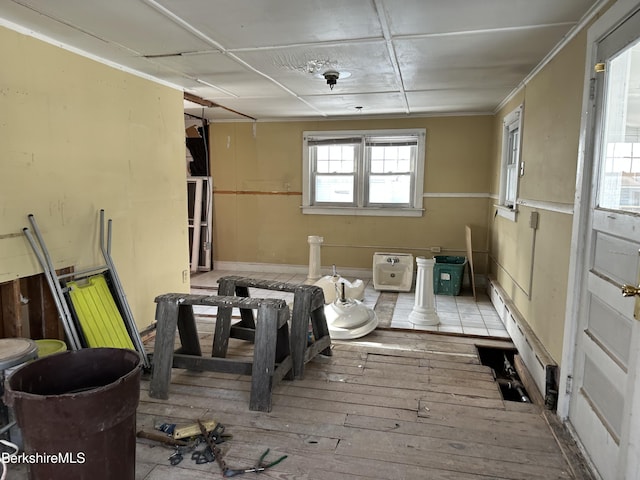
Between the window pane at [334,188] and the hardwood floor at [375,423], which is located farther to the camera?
the window pane at [334,188]

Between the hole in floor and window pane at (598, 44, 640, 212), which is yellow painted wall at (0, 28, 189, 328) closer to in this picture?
the hole in floor

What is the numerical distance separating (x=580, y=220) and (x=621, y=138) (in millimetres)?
464

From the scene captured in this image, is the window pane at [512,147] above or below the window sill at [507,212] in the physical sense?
above

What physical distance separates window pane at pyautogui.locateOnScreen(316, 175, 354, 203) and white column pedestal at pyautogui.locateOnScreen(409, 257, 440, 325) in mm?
2277

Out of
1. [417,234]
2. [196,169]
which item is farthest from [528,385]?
[196,169]

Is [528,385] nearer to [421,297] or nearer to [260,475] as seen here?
[421,297]

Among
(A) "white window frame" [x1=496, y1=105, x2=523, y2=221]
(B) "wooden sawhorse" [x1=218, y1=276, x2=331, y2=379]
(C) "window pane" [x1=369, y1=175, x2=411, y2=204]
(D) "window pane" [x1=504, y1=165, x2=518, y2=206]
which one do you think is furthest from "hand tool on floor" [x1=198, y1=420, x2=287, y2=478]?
(C) "window pane" [x1=369, y1=175, x2=411, y2=204]

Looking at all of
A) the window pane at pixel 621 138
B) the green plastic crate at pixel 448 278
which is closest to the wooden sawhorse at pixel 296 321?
the window pane at pixel 621 138

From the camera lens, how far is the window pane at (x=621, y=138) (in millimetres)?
1751

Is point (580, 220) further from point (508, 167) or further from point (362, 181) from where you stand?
point (362, 181)

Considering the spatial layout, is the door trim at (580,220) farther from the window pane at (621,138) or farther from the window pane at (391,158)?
the window pane at (391,158)

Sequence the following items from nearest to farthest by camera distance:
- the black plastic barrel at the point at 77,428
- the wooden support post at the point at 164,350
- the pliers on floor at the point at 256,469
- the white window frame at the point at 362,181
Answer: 1. the black plastic barrel at the point at 77,428
2. the pliers on floor at the point at 256,469
3. the wooden support post at the point at 164,350
4. the white window frame at the point at 362,181

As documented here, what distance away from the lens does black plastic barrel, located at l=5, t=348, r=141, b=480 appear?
1.56 metres

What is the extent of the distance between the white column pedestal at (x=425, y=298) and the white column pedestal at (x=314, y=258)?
6.36ft
